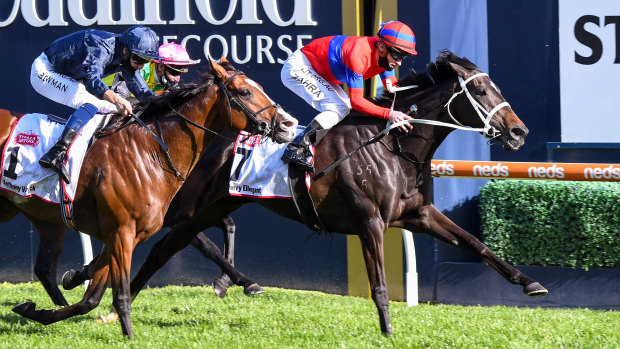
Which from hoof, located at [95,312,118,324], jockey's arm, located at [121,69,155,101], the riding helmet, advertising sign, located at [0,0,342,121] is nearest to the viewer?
hoof, located at [95,312,118,324]

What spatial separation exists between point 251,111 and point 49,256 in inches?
82.1

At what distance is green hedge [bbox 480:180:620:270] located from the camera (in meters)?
8.06

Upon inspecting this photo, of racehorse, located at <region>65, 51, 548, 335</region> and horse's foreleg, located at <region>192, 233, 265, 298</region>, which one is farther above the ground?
racehorse, located at <region>65, 51, 548, 335</region>

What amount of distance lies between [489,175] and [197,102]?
2.62 metres

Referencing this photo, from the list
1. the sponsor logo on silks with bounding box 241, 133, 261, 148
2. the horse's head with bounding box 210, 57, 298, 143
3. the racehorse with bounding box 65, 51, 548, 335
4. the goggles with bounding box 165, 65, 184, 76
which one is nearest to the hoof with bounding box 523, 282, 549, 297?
the racehorse with bounding box 65, 51, 548, 335

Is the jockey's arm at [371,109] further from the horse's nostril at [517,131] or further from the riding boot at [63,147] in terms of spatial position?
the riding boot at [63,147]

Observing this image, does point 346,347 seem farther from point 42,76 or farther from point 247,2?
point 247,2

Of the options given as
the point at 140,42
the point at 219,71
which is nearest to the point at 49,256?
the point at 140,42

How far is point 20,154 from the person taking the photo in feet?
21.3

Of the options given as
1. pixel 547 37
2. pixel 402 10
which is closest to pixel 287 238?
pixel 402 10

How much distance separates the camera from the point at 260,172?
7.02 metres

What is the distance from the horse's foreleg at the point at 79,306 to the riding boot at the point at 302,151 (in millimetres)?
1379

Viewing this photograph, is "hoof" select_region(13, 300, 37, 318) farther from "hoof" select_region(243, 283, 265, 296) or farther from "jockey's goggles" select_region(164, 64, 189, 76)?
"jockey's goggles" select_region(164, 64, 189, 76)

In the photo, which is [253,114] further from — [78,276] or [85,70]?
[78,276]
